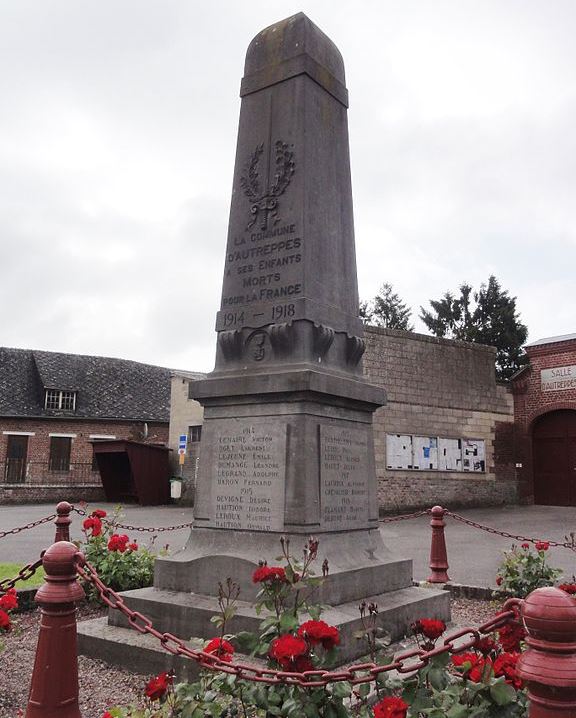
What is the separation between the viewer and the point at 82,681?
4.08 meters

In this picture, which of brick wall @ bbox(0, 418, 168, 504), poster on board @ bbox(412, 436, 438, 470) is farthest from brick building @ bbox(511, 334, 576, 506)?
brick wall @ bbox(0, 418, 168, 504)

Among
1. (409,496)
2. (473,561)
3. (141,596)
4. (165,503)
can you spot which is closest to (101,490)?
(165,503)

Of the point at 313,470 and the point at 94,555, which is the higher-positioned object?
the point at 313,470

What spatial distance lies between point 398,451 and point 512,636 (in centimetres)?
1497

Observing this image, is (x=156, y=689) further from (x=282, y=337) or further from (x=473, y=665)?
(x=282, y=337)

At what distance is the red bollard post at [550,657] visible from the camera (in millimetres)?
1911

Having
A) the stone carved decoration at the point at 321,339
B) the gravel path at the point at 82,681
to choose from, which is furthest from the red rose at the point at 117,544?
the stone carved decoration at the point at 321,339

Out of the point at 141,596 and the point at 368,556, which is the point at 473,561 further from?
the point at 141,596

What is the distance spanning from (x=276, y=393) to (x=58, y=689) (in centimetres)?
252

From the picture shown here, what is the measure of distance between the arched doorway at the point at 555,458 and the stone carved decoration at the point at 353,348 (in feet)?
53.6

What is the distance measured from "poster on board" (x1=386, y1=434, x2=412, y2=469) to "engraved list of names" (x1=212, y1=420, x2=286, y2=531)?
12392 mm

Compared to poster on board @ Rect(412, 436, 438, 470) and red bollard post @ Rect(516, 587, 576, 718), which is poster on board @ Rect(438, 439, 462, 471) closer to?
poster on board @ Rect(412, 436, 438, 470)

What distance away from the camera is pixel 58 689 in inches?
119

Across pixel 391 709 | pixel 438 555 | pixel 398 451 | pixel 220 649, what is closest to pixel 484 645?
pixel 391 709
